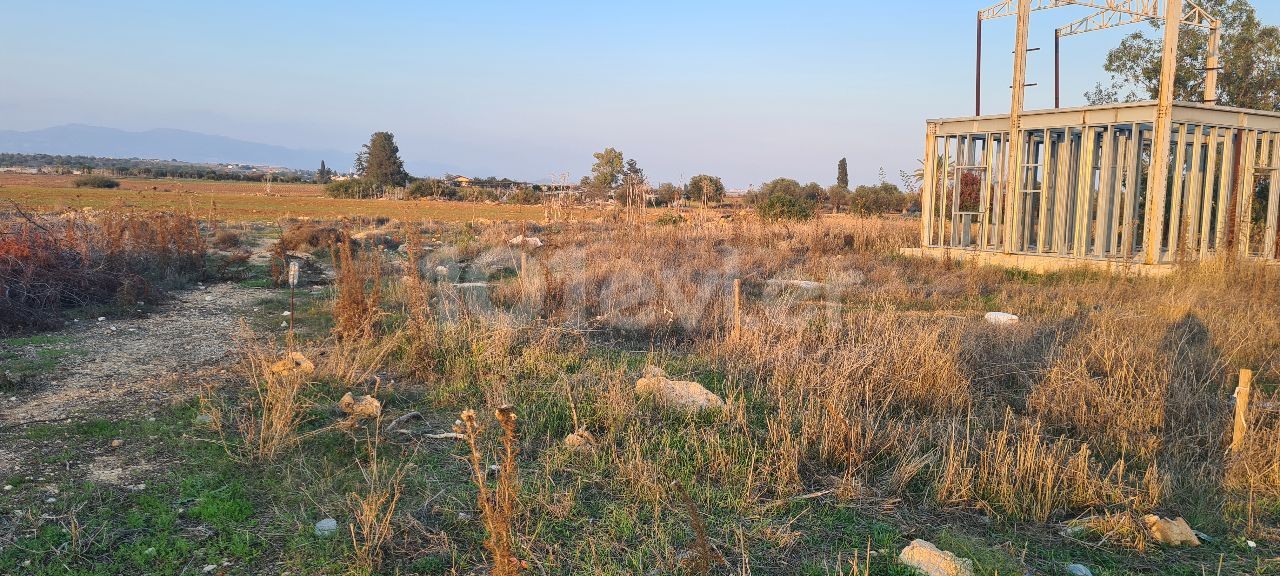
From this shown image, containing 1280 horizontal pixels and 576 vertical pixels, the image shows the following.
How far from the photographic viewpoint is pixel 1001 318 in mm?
9117

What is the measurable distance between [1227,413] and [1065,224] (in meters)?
10.4

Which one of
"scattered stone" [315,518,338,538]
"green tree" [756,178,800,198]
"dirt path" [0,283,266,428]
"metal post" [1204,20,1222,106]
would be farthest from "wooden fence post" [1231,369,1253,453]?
"green tree" [756,178,800,198]

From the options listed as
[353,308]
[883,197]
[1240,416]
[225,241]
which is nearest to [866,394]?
[1240,416]

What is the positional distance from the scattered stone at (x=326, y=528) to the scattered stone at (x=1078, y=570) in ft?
11.3

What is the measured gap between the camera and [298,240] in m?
18.1

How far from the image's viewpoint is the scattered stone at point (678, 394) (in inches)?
227

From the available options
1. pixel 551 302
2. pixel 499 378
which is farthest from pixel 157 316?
pixel 499 378

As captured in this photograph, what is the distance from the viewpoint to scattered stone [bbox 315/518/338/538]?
401cm

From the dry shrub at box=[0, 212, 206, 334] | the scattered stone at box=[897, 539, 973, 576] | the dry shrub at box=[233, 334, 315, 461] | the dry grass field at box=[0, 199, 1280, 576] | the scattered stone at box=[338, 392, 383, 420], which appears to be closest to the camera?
the scattered stone at box=[897, 539, 973, 576]

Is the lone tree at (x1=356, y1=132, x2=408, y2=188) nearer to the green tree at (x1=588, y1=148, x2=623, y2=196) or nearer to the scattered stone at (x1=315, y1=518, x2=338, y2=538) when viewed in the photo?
the green tree at (x1=588, y1=148, x2=623, y2=196)

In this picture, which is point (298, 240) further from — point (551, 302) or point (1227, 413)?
point (1227, 413)

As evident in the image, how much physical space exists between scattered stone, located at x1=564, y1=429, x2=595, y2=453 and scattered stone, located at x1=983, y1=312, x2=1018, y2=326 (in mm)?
5039

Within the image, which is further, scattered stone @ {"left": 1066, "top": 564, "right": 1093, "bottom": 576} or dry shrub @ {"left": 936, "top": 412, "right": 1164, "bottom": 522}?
dry shrub @ {"left": 936, "top": 412, "right": 1164, "bottom": 522}

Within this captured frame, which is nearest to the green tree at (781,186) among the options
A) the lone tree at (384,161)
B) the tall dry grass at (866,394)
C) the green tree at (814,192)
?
the green tree at (814,192)
